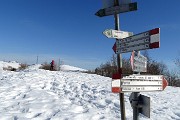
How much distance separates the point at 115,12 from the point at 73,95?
5.98 metres

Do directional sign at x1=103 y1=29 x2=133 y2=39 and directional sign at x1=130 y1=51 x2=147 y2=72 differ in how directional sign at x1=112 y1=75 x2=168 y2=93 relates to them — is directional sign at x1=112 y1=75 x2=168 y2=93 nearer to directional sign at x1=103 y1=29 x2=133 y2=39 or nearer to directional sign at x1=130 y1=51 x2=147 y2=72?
directional sign at x1=130 y1=51 x2=147 y2=72

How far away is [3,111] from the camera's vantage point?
23.6ft

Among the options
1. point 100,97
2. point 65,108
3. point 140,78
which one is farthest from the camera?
point 100,97

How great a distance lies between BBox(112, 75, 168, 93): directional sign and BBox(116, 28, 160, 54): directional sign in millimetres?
489

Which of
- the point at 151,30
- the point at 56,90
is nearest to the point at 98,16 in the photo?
the point at 151,30

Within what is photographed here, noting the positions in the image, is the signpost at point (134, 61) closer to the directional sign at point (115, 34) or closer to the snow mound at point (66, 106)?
the directional sign at point (115, 34)

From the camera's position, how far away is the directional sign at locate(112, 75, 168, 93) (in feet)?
13.5

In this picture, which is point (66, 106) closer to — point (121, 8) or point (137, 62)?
point (137, 62)

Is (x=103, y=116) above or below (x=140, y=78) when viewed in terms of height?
below

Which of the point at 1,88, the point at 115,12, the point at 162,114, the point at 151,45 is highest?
the point at 115,12

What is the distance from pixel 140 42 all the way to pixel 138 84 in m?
0.69

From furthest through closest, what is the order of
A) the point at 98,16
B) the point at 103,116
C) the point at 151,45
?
the point at 103,116
the point at 98,16
the point at 151,45

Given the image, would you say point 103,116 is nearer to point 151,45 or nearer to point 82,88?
point 151,45

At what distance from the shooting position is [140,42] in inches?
164
